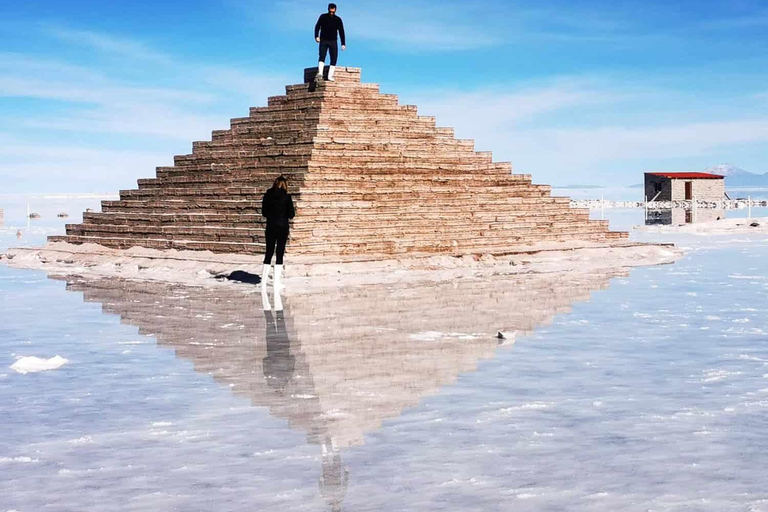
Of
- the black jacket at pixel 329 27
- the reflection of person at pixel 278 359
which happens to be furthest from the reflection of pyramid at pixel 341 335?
the black jacket at pixel 329 27

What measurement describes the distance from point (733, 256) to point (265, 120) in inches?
513

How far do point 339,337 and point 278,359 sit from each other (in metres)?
1.59

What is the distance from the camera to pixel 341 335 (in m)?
Answer: 11.0

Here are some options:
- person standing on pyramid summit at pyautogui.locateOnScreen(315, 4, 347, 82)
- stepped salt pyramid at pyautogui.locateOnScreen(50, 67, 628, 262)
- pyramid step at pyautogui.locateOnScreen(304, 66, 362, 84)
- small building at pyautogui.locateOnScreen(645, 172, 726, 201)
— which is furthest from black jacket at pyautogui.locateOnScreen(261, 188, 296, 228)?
small building at pyautogui.locateOnScreen(645, 172, 726, 201)

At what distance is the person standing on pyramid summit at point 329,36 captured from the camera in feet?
80.2

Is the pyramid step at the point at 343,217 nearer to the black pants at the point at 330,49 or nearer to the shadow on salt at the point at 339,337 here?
the shadow on salt at the point at 339,337

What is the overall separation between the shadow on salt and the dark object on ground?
0.83 meters

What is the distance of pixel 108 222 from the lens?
27.1 m

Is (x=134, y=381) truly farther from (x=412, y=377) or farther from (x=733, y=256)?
(x=733, y=256)

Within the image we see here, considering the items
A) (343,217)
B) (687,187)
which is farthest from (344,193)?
(687,187)

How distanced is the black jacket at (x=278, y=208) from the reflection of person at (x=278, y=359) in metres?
3.83

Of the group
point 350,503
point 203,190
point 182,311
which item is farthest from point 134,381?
point 203,190

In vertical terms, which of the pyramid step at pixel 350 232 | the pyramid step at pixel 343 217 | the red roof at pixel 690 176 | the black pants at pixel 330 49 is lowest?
the pyramid step at pixel 350 232

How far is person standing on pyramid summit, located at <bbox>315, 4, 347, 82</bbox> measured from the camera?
24.5 meters
